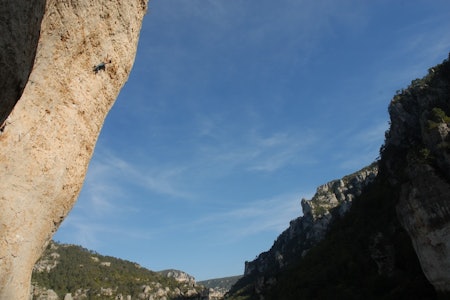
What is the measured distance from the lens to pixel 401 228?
65.8 meters

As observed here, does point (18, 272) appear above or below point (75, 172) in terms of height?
below

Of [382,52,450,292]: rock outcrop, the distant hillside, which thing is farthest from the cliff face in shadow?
the distant hillside

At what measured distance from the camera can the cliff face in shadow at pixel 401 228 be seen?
34656mm

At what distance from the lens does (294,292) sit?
290 feet

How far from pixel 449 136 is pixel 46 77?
148 feet

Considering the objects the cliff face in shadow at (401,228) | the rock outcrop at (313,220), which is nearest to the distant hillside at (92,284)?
the rock outcrop at (313,220)

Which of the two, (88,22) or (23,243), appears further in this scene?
(88,22)

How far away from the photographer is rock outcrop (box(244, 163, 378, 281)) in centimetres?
14675

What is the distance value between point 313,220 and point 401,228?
94084 millimetres

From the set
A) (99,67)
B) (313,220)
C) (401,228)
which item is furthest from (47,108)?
(313,220)

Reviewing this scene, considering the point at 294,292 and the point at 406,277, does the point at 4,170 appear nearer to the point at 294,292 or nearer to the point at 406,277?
the point at 406,277

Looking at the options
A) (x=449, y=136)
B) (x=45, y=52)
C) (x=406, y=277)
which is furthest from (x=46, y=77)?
(x=406, y=277)

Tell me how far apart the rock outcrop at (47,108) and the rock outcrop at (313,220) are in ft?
437

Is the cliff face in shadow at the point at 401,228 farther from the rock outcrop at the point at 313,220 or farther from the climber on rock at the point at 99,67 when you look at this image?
the climber on rock at the point at 99,67
